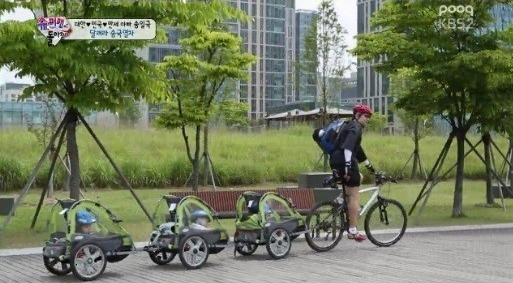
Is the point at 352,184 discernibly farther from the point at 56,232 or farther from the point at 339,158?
the point at 56,232

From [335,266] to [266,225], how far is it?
1118mm

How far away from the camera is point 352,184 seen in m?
11.9

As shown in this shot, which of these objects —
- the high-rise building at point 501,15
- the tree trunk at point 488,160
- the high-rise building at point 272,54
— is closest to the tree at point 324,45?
the high-rise building at point 501,15

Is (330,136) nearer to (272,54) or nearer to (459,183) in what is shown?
(459,183)

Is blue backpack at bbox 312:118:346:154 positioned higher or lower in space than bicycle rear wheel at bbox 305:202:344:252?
higher

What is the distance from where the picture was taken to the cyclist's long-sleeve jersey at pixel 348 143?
38.7 ft

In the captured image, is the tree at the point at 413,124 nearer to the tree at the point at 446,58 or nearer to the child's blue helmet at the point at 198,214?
the tree at the point at 446,58

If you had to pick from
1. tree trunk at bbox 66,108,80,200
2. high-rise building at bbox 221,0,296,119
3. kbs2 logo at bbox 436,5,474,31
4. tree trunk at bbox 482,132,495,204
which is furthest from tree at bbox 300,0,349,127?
high-rise building at bbox 221,0,296,119

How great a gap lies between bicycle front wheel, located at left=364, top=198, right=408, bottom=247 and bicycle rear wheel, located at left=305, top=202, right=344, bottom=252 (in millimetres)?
537

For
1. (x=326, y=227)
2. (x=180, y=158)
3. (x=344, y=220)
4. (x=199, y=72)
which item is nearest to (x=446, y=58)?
(x=344, y=220)

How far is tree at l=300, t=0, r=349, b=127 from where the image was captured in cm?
3028

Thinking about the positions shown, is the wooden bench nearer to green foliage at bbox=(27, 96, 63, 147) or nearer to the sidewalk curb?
the sidewalk curb

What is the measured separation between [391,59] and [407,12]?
1.01m

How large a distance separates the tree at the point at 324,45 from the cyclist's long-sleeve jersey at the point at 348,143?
58.1 ft
